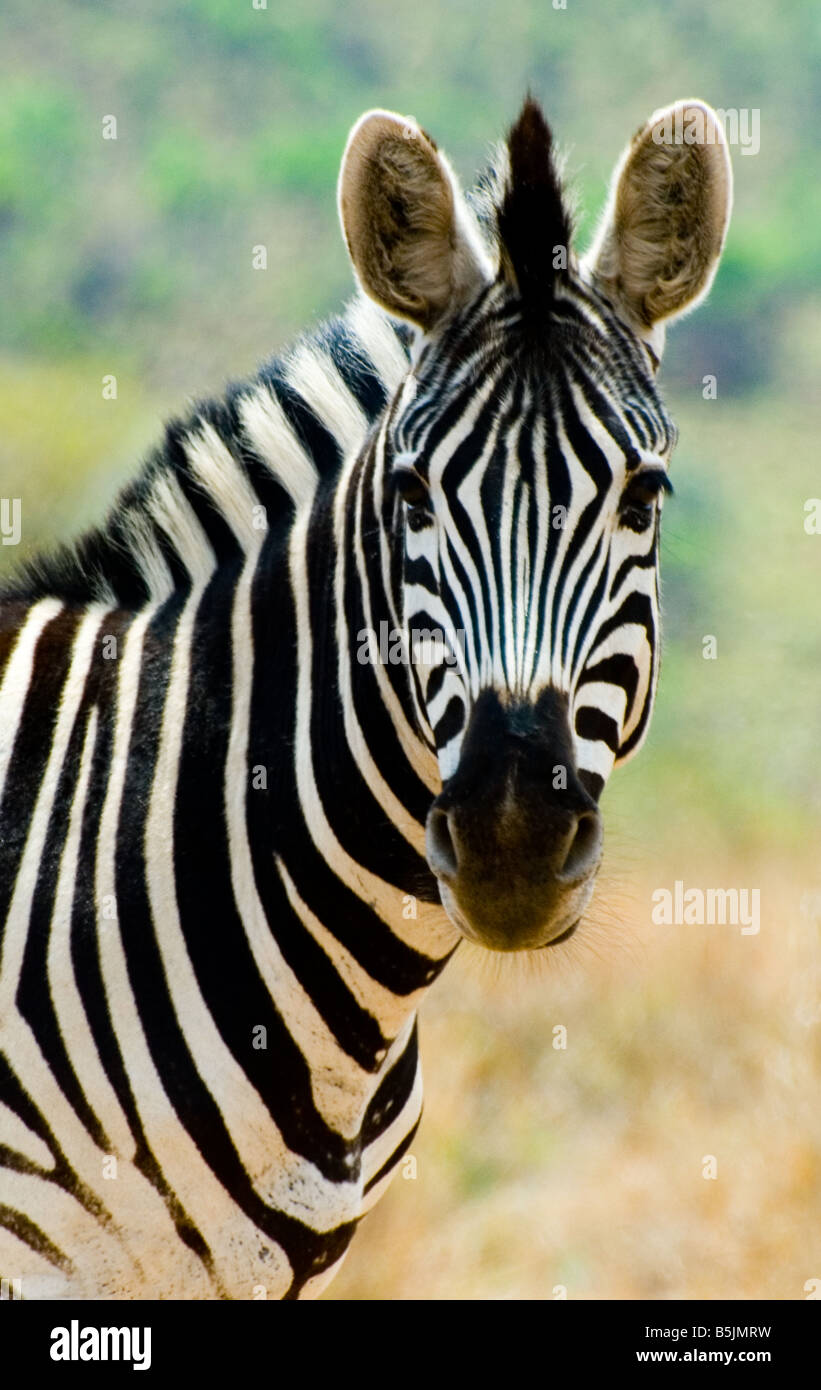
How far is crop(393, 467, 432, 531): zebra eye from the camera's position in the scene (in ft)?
12.2

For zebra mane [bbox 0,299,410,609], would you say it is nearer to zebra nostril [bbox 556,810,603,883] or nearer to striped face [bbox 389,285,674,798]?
striped face [bbox 389,285,674,798]

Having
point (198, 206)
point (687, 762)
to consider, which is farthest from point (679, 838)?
point (198, 206)

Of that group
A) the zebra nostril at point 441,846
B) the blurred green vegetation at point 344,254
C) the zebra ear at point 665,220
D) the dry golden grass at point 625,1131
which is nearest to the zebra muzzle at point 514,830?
the zebra nostril at point 441,846

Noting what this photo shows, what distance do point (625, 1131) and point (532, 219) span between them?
944 centimetres

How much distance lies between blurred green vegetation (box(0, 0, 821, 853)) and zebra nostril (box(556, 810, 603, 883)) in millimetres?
11346

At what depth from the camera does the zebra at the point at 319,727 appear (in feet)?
12.1

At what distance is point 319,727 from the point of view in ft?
13.6

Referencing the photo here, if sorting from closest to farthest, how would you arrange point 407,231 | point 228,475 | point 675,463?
point 407,231
point 228,475
point 675,463

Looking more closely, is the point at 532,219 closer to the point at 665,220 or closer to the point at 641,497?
the point at 665,220

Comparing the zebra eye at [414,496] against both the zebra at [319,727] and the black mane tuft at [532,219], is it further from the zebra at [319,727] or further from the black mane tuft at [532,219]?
the black mane tuft at [532,219]

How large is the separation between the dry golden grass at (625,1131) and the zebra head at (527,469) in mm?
4566

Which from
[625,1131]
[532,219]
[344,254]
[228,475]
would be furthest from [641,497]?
[344,254]
